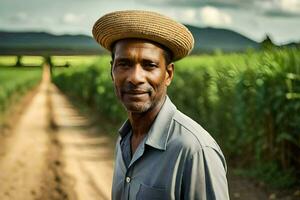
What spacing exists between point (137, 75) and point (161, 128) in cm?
22

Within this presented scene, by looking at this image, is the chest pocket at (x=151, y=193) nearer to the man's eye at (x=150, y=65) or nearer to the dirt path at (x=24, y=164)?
the man's eye at (x=150, y=65)

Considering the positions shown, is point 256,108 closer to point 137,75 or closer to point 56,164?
point 56,164

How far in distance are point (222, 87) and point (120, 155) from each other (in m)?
7.08

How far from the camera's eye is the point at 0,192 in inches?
336

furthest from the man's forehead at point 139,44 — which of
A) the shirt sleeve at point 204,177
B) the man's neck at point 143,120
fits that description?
the shirt sleeve at point 204,177

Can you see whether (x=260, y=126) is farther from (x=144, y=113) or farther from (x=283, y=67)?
(x=144, y=113)

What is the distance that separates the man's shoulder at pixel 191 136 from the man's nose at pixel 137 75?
0.68 feet

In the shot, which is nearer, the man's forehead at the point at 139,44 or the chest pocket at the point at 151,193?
the chest pocket at the point at 151,193

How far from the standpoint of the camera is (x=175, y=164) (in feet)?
6.07

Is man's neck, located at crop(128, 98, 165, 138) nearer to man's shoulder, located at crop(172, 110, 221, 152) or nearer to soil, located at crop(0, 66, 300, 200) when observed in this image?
man's shoulder, located at crop(172, 110, 221, 152)

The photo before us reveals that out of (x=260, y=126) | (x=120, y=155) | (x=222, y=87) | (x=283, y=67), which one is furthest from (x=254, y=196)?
(x=120, y=155)

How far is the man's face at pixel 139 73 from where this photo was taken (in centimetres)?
201

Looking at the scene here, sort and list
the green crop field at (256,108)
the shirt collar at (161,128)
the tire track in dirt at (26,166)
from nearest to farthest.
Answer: the shirt collar at (161,128)
the green crop field at (256,108)
the tire track in dirt at (26,166)

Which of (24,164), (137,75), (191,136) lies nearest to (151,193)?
(191,136)
